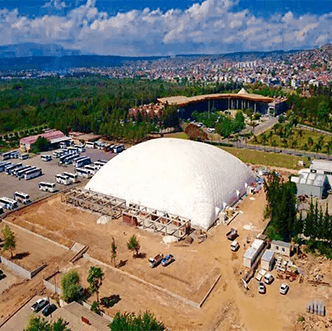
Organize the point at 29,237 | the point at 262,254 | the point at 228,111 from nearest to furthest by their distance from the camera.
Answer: the point at 262,254 < the point at 29,237 < the point at 228,111

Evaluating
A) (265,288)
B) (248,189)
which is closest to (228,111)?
(248,189)

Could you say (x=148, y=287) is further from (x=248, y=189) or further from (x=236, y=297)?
(x=248, y=189)

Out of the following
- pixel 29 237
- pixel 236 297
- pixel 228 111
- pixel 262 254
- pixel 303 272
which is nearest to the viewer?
pixel 236 297

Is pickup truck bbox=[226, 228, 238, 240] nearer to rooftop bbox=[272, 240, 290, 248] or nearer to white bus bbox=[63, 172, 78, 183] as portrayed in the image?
rooftop bbox=[272, 240, 290, 248]

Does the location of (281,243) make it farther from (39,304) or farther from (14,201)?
(14,201)

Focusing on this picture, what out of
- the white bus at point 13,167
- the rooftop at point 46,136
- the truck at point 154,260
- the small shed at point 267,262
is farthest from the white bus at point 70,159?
the small shed at point 267,262

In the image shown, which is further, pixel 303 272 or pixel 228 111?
pixel 228 111

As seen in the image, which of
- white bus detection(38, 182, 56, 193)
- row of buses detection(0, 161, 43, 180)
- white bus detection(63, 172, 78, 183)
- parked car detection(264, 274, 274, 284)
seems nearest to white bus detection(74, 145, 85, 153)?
row of buses detection(0, 161, 43, 180)
